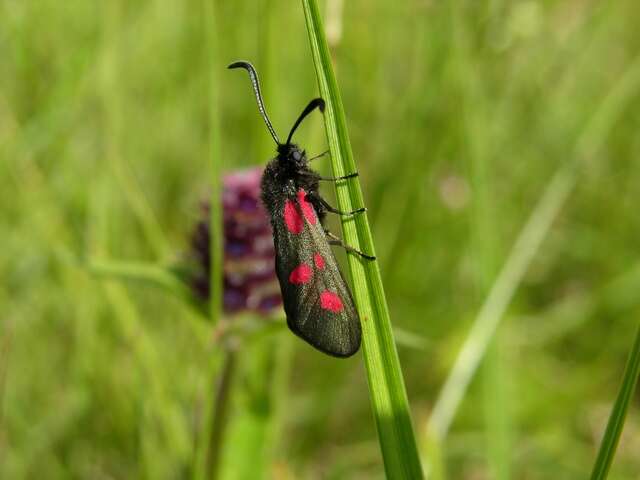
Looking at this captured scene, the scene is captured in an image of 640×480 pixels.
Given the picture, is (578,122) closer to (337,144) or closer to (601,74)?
(601,74)

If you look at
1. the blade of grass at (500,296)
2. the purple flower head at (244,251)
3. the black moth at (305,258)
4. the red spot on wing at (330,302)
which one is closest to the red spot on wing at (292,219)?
the black moth at (305,258)

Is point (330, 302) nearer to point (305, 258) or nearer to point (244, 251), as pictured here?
point (305, 258)

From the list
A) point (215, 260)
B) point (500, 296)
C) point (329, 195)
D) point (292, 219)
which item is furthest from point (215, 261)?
point (329, 195)

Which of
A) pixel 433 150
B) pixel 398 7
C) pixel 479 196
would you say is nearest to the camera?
pixel 479 196

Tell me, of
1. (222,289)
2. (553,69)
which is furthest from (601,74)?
(222,289)

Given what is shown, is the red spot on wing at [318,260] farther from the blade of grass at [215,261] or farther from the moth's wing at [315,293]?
the blade of grass at [215,261]

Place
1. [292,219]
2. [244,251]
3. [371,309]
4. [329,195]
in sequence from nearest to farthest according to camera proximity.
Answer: [371,309] → [292,219] → [244,251] → [329,195]
